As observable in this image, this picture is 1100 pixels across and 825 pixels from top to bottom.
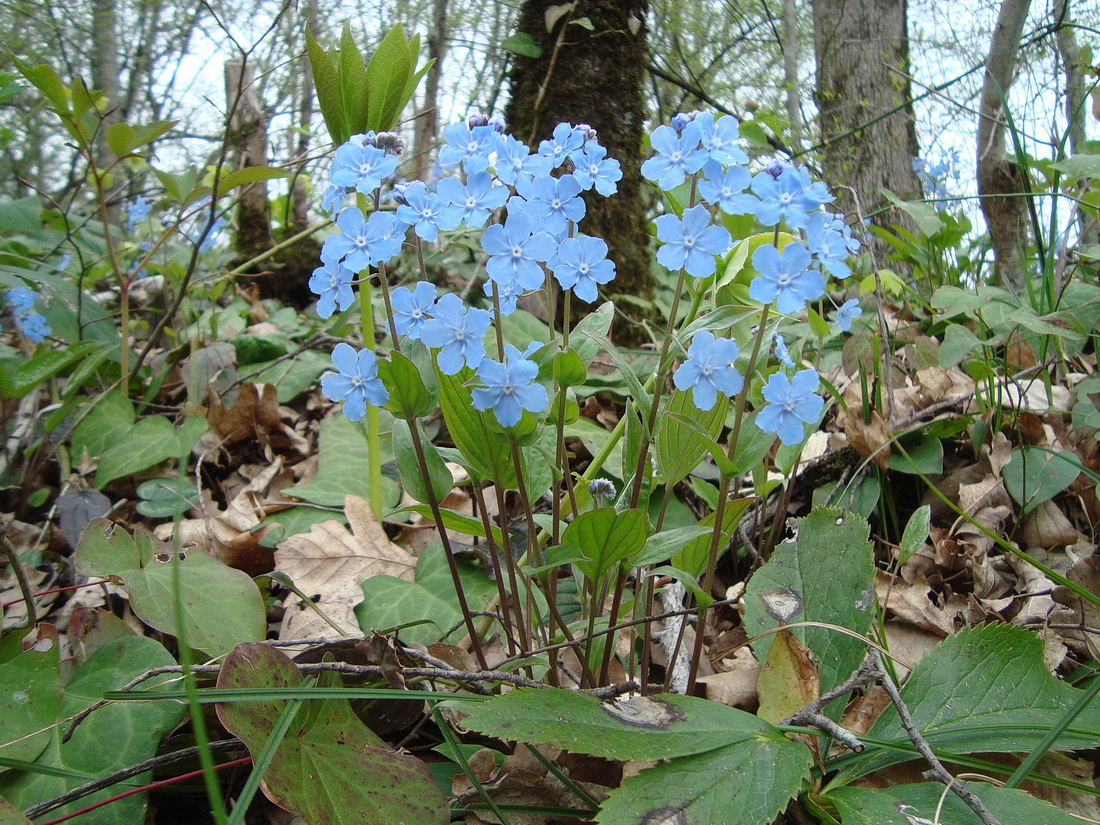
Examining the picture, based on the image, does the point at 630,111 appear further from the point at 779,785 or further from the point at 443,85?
the point at 443,85

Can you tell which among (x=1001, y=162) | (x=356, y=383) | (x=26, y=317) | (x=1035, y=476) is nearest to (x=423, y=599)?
(x=356, y=383)

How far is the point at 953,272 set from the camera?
259 centimetres

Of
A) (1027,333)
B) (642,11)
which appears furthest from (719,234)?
(642,11)

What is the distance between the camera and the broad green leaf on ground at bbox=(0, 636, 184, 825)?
941 millimetres

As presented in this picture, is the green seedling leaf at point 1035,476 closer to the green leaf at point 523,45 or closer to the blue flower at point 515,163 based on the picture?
the blue flower at point 515,163

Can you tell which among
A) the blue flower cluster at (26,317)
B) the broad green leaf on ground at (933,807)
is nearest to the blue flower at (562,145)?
the broad green leaf on ground at (933,807)

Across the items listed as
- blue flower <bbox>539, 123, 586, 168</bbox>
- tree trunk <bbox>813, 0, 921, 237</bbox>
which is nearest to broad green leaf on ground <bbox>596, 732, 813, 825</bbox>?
blue flower <bbox>539, 123, 586, 168</bbox>

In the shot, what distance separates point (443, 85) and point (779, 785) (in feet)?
28.0

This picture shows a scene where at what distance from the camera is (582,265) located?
0.85 metres

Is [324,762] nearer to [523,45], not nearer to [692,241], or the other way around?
[692,241]

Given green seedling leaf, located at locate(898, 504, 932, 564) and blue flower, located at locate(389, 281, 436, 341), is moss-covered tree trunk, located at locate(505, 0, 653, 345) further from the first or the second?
blue flower, located at locate(389, 281, 436, 341)

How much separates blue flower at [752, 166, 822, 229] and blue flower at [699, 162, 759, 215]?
0.03 m

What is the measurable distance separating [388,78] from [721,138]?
2.37 feet

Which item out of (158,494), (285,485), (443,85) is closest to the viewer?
(158,494)
